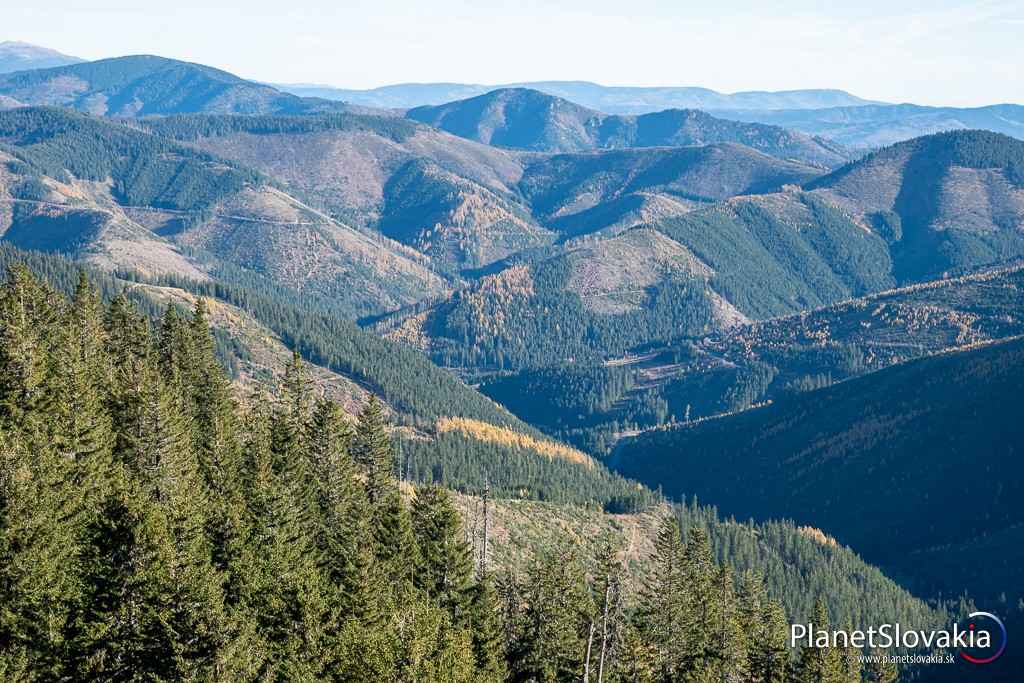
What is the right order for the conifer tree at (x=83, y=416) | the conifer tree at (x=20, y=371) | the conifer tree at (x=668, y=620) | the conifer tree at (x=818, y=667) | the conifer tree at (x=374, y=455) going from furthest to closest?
the conifer tree at (x=374, y=455) < the conifer tree at (x=818, y=667) < the conifer tree at (x=668, y=620) < the conifer tree at (x=20, y=371) < the conifer tree at (x=83, y=416)

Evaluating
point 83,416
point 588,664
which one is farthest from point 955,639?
point 83,416

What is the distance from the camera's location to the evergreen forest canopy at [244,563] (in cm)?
4356

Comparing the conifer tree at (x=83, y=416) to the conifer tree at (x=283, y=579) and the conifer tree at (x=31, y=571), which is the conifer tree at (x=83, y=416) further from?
the conifer tree at (x=283, y=579)

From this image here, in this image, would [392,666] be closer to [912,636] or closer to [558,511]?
[558,511]

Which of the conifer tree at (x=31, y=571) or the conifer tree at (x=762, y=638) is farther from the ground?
the conifer tree at (x=31, y=571)

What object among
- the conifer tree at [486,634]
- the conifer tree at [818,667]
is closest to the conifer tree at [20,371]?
the conifer tree at [486,634]

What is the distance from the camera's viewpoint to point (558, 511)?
518 feet

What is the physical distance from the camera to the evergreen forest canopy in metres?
43.6

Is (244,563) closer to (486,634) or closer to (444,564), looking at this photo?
(486,634)

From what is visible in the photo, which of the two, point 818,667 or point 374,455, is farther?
point 374,455

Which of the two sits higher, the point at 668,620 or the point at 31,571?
the point at 31,571

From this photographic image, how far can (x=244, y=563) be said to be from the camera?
53125mm

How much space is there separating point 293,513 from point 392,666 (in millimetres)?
16423

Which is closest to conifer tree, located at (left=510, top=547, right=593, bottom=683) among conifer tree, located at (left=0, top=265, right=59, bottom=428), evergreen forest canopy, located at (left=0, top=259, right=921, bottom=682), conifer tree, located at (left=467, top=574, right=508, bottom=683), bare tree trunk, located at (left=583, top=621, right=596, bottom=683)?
evergreen forest canopy, located at (left=0, top=259, right=921, bottom=682)
